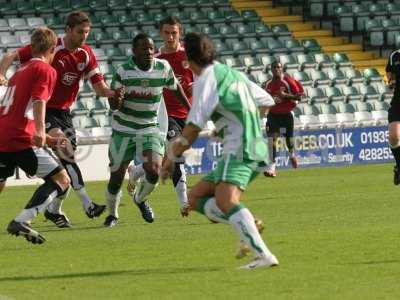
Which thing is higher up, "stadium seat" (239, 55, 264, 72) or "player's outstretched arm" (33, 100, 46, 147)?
"player's outstretched arm" (33, 100, 46, 147)

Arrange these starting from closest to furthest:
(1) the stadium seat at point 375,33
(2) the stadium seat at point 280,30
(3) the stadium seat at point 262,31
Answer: (3) the stadium seat at point 262,31 → (2) the stadium seat at point 280,30 → (1) the stadium seat at point 375,33

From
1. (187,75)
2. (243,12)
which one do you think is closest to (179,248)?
(187,75)

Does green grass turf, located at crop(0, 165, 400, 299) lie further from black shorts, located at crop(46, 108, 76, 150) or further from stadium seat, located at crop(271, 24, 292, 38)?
stadium seat, located at crop(271, 24, 292, 38)

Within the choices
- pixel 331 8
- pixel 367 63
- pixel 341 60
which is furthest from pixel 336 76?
pixel 331 8

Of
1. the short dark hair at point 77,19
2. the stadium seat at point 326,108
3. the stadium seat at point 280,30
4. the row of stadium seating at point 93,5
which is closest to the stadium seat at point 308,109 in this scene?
the stadium seat at point 326,108

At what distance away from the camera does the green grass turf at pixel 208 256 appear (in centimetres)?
Result: 873

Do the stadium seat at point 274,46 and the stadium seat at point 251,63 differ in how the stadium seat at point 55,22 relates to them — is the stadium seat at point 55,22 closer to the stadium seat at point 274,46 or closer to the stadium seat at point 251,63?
the stadium seat at point 251,63

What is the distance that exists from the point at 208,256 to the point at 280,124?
14764 mm

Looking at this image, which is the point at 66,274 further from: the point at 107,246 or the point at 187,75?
the point at 187,75

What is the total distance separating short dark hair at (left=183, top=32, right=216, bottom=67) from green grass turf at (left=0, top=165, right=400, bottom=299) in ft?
5.24

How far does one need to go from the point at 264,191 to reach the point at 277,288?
1129cm

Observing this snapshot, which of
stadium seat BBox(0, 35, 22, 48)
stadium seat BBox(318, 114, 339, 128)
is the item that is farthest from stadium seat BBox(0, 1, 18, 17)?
stadium seat BBox(318, 114, 339, 128)

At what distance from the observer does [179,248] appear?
11469mm

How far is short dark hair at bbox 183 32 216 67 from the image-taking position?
938 cm
